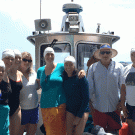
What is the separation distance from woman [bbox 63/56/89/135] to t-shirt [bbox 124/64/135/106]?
2.32 feet

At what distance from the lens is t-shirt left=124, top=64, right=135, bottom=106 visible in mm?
3324

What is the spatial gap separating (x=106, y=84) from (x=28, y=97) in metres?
1.16

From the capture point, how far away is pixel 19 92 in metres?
3.05

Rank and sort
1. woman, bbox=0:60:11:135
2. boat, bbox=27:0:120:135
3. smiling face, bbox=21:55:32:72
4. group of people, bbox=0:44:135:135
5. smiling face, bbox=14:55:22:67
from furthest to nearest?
boat, bbox=27:0:120:135 → smiling face, bbox=21:55:32:72 → smiling face, bbox=14:55:22:67 → group of people, bbox=0:44:135:135 → woman, bbox=0:60:11:135

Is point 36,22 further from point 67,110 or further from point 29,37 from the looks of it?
point 67,110

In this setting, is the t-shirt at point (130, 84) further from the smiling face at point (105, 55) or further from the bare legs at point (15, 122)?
the bare legs at point (15, 122)

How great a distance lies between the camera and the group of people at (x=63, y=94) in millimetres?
3016

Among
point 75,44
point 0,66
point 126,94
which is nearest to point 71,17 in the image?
point 75,44

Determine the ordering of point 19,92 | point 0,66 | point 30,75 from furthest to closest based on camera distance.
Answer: point 30,75, point 19,92, point 0,66

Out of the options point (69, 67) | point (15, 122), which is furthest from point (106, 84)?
point (15, 122)

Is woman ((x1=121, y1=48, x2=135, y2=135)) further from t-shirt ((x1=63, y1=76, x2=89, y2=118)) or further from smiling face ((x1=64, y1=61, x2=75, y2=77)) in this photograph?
smiling face ((x1=64, y1=61, x2=75, y2=77))

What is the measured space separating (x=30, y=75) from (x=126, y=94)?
1.47 meters

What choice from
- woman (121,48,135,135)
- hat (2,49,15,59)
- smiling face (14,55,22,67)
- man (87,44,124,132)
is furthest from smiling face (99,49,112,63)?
hat (2,49,15,59)

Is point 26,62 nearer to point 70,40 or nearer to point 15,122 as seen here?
point 15,122
